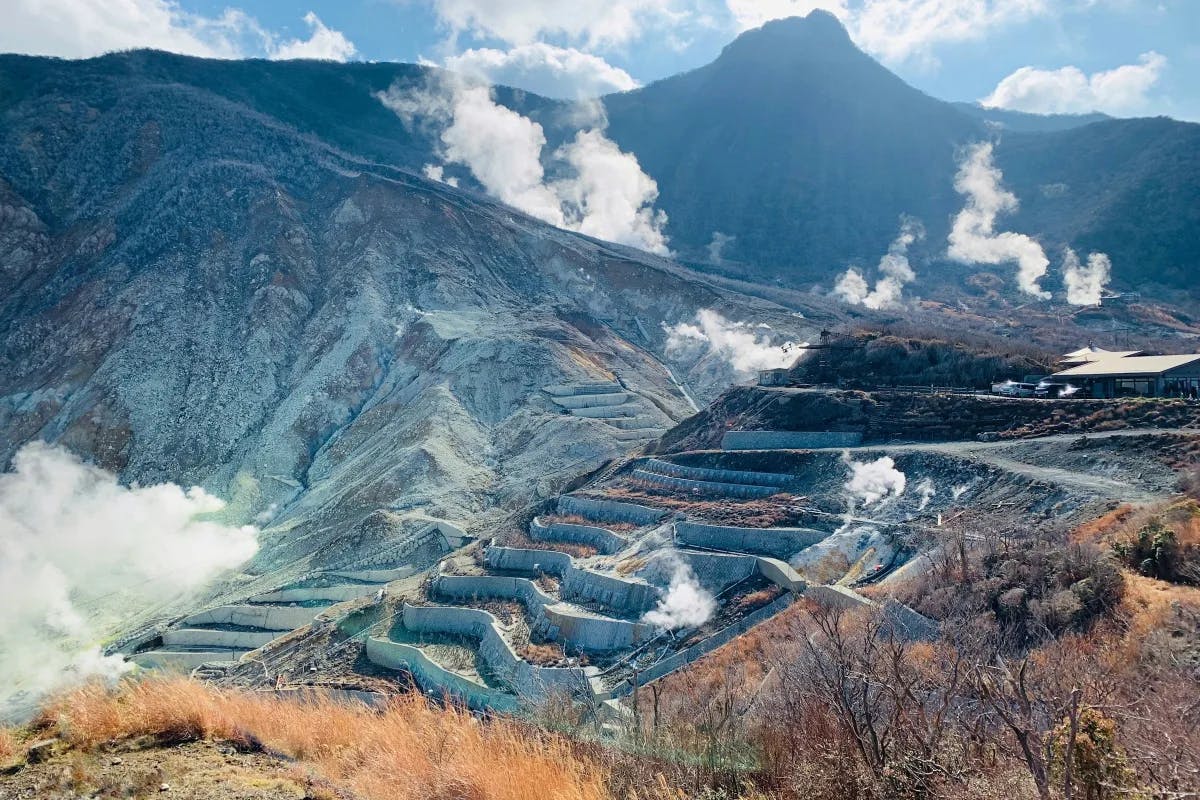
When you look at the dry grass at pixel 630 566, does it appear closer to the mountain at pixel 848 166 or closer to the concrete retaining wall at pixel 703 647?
the concrete retaining wall at pixel 703 647

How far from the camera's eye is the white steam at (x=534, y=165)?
12338 centimetres

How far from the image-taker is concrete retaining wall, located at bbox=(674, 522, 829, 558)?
26.3 m

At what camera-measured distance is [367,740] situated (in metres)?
6.69

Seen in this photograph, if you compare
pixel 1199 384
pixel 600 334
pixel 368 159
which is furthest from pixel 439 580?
pixel 368 159

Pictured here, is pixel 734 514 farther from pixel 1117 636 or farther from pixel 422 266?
pixel 422 266

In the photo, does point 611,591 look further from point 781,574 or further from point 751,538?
point 781,574

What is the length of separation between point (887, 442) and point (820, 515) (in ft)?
27.2

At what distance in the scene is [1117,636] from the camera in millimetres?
11500

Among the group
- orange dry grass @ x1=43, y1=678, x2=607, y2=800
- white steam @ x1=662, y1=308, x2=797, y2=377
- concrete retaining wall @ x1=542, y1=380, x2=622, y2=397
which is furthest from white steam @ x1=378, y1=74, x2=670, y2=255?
orange dry grass @ x1=43, y1=678, x2=607, y2=800

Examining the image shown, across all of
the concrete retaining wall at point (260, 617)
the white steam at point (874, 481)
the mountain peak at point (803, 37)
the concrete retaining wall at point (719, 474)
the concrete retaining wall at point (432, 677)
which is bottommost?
the concrete retaining wall at point (260, 617)

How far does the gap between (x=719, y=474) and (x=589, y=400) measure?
25.6 metres

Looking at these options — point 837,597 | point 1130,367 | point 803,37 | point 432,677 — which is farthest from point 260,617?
point 803,37

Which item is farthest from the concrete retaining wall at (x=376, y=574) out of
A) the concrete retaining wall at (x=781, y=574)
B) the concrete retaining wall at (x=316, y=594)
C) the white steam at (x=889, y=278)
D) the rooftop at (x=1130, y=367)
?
the white steam at (x=889, y=278)

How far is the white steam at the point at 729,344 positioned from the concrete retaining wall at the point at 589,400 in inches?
468
